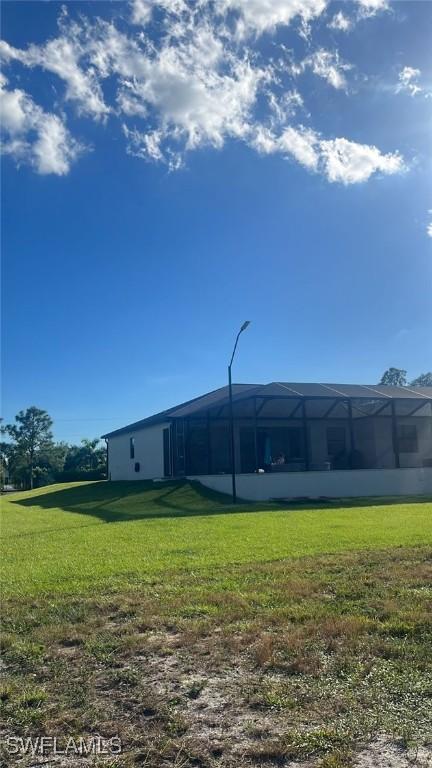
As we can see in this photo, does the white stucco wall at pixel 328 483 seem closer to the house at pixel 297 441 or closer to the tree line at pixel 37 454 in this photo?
the house at pixel 297 441

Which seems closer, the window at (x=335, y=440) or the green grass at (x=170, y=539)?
the green grass at (x=170, y=539)

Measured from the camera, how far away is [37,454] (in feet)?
234

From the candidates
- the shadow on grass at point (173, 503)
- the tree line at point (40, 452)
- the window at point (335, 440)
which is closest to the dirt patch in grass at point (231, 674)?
the shadow on grass at point (173, 503)

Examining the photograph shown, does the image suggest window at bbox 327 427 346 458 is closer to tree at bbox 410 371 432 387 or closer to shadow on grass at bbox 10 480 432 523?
shadow on grass at bbox 10 480 432 523

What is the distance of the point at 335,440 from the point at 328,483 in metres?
6.46

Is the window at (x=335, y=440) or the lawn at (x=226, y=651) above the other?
the window at (x=335, y=440)

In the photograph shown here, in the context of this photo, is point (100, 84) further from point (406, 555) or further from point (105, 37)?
point (406, 555)

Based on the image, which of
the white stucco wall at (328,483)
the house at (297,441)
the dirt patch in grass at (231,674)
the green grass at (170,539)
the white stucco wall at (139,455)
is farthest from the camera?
the white stucco wall at (139,455)

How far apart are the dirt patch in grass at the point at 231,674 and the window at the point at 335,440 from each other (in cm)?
2293

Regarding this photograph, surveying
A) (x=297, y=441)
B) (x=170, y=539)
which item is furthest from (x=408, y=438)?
(x=170, y=539)

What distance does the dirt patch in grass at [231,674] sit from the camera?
2.94 metres

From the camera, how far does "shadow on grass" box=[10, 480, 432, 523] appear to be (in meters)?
16.9

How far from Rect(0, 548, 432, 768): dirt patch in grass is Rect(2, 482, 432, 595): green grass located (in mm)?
1274

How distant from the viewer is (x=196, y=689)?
3633 millimetres
